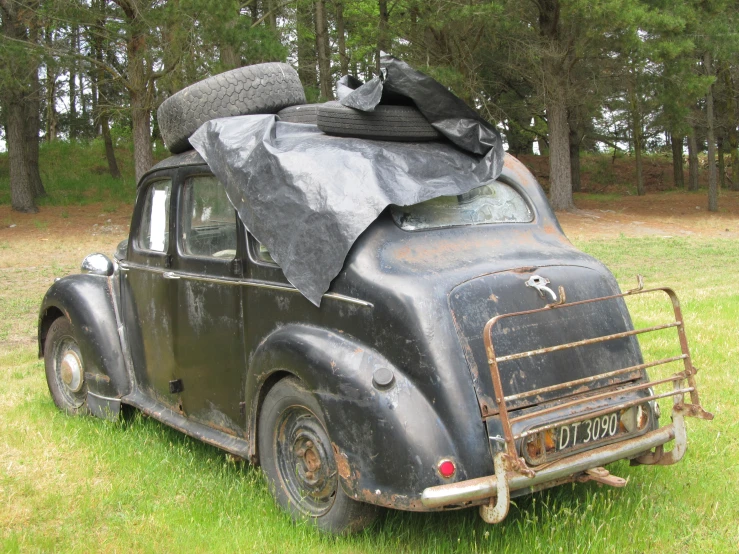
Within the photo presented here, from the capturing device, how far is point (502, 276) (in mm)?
3801

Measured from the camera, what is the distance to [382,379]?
342cm

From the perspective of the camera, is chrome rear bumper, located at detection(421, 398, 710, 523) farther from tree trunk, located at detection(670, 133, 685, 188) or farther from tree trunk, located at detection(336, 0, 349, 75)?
tree trunk, located at detection(670, 133, 685, 188)

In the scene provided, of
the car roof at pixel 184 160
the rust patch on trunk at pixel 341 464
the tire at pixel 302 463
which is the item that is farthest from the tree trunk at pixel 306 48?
the rust patch on trunk at pixel 341 464

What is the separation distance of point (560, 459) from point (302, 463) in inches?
50.7

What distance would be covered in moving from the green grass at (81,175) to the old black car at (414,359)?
809 inches

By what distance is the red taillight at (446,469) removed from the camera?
3293 millimetres

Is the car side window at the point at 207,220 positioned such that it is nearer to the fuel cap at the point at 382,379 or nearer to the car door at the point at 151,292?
the car door at the point at 151,292

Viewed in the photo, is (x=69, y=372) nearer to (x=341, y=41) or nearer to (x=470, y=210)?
(x=470, y=210)

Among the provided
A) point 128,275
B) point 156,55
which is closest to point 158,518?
point 128,275

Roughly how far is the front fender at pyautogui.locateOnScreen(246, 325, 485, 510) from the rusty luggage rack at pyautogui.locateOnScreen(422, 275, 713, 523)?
0.13m

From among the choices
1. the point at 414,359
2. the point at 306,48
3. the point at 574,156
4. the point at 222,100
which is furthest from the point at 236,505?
the point at 574,156

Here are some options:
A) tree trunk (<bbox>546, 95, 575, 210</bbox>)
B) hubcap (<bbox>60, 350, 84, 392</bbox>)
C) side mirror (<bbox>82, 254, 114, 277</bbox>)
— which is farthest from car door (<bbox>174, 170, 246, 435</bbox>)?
tree trunk (<bbox>546, 95, 575, 210</bbox>)

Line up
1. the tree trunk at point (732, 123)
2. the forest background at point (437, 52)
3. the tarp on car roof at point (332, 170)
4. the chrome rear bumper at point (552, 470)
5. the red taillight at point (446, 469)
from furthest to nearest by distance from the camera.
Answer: the tree trunk at point (732, 123) < the forest background at point (437, 52) < the tarp on car roof at point (332, 170) < the red taillight at point (446, 469) < the chrome rear bumper at point (552, 470)

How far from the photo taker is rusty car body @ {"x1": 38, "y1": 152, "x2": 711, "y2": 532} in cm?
336
